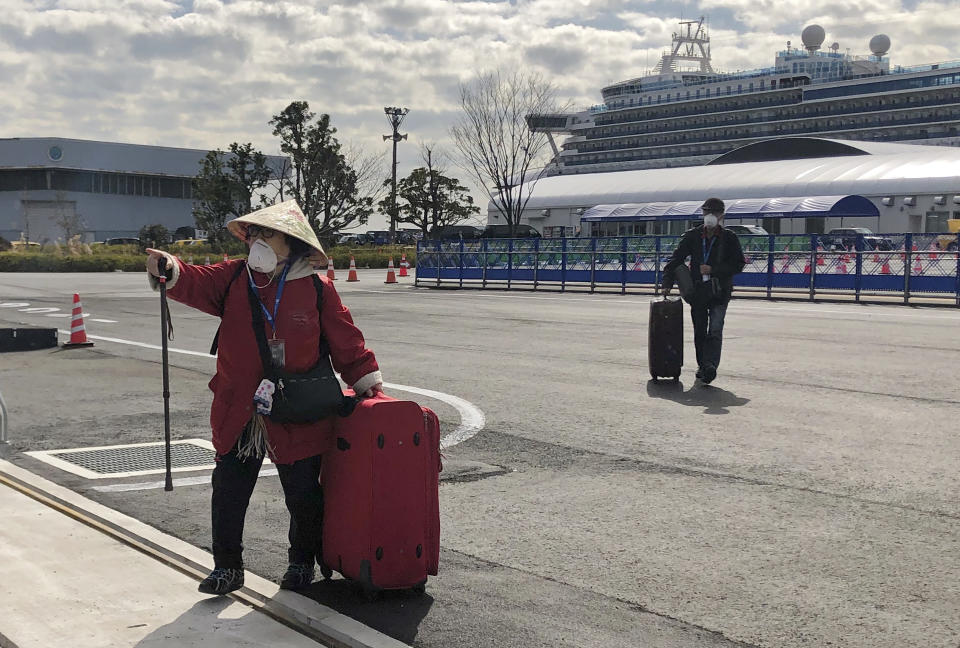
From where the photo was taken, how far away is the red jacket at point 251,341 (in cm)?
405

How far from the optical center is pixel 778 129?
103 metres

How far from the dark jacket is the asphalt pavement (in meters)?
0.95

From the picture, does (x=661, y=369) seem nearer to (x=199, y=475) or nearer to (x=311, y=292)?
(x=199, y=475)

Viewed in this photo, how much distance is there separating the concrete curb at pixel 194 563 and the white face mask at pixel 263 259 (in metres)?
1.26

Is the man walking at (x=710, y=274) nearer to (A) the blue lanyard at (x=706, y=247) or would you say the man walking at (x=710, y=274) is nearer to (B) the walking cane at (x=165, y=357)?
(A) the blue lanyard at (x=706, y=247)

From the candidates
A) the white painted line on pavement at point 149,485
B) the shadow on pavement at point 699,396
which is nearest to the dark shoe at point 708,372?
the shadow on pavement at point 699,396

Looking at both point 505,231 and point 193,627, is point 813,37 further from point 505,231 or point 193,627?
point 193,627

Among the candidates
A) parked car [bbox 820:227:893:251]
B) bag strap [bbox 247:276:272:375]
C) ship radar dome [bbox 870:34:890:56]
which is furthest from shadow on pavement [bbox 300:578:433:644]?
ship radar dome [bbox 870:34:890:56]

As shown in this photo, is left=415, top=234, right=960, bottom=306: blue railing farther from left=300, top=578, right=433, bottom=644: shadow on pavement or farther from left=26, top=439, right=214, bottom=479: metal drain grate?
left=300, top=578, right=433, bottom=644: shadow on pavement

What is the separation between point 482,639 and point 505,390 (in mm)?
5892

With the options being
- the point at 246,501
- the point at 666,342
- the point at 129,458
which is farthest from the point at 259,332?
the point at 666,342

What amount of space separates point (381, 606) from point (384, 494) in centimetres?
44

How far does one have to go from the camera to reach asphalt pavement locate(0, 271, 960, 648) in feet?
12.8

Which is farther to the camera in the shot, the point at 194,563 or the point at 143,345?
the point at 143,345
